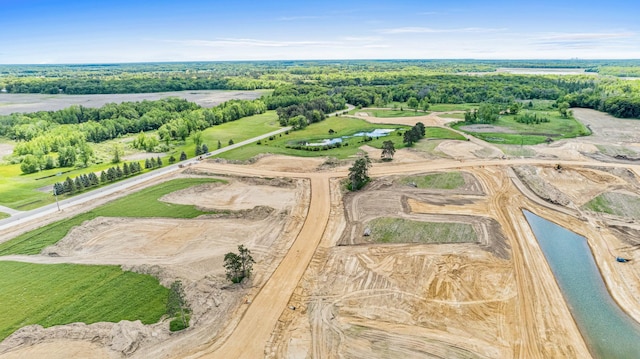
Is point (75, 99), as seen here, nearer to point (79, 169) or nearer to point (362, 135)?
point (79, 169)

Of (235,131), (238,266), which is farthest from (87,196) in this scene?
(235,131)

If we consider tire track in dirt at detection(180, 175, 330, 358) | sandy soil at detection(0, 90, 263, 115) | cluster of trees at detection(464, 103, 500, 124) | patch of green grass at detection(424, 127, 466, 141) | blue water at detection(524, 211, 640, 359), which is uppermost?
sandy soil at detection(0, 90, 263, 115)

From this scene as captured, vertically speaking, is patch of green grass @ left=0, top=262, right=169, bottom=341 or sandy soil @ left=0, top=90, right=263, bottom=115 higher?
sandy soil @ left=0, top=90, right=263, bottom=115

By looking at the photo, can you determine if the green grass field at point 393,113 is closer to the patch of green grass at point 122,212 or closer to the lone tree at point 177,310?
the patch of green grass at point 122,212

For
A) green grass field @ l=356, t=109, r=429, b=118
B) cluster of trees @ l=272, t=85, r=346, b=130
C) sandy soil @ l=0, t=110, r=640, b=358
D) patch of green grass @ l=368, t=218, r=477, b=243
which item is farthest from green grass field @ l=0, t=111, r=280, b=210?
patch of green grass @ l=368, t=218, r=477, b=243

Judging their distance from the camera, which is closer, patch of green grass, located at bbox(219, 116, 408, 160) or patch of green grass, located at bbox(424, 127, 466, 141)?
patch of green grass, located at bbox(219, 116, 408, 160)

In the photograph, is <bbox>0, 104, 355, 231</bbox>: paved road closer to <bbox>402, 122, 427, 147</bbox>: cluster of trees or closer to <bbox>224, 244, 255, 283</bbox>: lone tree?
<bbox>224, 244, 255, 283</bbox>: lone tree

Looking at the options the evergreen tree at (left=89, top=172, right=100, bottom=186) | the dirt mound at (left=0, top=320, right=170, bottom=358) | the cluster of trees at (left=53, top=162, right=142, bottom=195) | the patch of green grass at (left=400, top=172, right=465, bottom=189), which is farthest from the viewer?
the evergreen tree at (left=89, top=172, right=100, bottom=186)

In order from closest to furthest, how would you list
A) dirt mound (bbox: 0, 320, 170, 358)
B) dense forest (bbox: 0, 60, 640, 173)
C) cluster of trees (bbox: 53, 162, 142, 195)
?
1. dirt mound (bbox: 0, 320, 170, 358)
2. cluster of trees (bbox: 53, 162, 142, 195)
3. dense forest (bbox: 0, 60, 640, 173)
